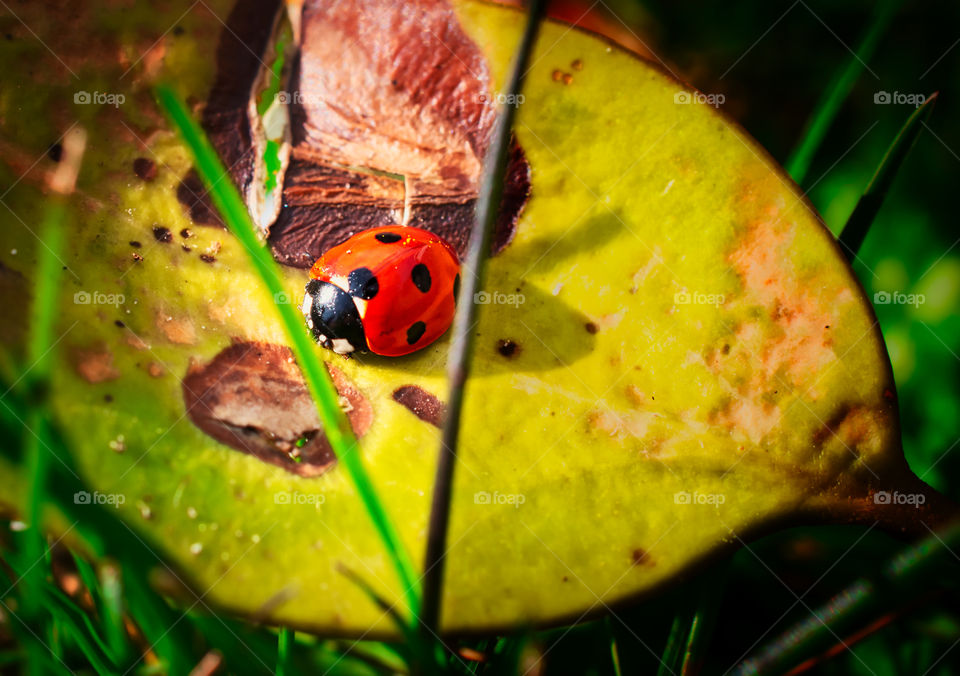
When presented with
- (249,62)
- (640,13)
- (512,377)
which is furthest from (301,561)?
(640,13)

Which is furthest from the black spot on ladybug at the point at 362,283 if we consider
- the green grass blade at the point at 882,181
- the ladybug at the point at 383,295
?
the green grass blade at the point at 882,181

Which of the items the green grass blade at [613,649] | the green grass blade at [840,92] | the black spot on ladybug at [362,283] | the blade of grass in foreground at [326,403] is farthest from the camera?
the green grass blade at [840,92]

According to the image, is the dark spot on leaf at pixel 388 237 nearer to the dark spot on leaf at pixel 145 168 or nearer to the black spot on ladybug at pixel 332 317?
the black spot on ladybug at pixel 332 317

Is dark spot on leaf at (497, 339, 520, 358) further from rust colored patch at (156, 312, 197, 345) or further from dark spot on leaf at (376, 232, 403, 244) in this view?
rust colored patch at (156, 312, 197, 345)

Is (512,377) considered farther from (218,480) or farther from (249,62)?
(249,62)

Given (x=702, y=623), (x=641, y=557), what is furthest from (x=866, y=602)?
(x=641, y=557)

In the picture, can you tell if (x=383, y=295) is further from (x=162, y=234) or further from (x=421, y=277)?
(x=162, y=234)
